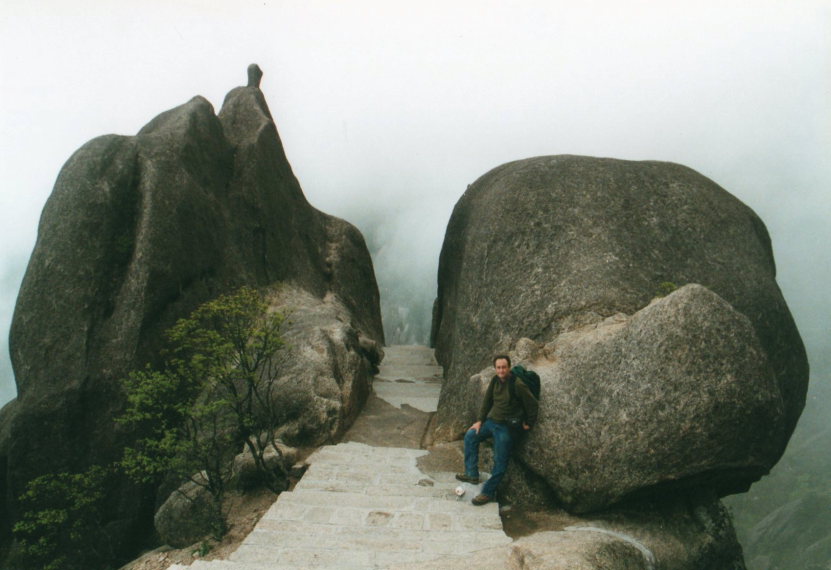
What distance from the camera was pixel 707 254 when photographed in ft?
35.0

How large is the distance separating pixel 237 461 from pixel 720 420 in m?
6.47

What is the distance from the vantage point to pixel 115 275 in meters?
11.1

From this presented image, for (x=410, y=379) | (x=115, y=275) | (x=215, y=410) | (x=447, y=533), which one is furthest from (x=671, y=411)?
(x=410, y=379)

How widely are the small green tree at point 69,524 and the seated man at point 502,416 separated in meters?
6.20

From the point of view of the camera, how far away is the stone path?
6.11 meters

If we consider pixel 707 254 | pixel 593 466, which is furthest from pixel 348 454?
pixel 707 254

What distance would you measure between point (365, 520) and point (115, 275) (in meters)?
6.96

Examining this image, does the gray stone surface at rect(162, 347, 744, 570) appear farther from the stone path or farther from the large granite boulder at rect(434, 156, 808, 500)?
the large granite boulder at rect(434, 156, 808, 500)

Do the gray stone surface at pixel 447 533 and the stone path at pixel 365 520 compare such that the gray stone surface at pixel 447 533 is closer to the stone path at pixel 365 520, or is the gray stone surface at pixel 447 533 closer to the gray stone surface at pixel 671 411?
the stone path at pixel 365 520

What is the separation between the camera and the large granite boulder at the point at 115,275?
9969 mm

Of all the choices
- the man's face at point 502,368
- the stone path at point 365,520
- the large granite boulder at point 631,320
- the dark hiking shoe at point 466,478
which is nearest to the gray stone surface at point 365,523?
the stone path at point 365,520

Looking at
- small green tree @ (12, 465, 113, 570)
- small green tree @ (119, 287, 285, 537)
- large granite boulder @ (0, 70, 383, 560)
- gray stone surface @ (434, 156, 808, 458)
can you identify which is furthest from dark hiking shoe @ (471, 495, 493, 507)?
small green tree @ (12, 465, 113, 570)

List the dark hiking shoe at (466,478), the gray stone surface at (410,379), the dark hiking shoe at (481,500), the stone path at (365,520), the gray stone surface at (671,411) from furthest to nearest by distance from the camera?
1. the gray stone surface at (410,379)
2. the dark hiking shoe at (466,478)
3. the dark hiking shoe at (481,500)
4. the gray stone surface at (671,411)
5. the stone path at (365,520)

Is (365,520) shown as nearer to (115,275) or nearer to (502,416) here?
(502,416)
